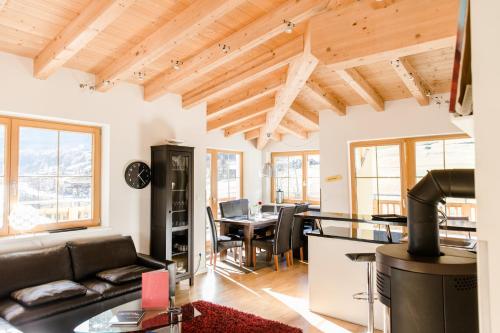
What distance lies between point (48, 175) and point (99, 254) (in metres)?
1.08

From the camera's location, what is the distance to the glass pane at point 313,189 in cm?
769

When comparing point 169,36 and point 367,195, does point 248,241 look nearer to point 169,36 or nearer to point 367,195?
point 367,195

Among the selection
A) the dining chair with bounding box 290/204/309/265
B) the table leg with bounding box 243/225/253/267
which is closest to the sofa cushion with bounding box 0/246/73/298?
the table leg with bounding box 243/225/253/267

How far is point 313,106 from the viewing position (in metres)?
6.38

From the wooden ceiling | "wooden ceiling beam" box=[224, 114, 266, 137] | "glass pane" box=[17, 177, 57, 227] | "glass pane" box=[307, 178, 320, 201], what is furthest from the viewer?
"glass pane" box=[307, 178, 320, 201]

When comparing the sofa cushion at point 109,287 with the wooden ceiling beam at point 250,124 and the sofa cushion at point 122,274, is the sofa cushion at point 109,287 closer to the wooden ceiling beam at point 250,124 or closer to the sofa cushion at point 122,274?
the sofa cushion at point 122,274

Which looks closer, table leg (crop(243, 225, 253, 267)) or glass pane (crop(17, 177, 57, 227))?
glass pane (crop(17, 177, 57, 227))

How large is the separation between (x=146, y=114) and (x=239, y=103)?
155 cm

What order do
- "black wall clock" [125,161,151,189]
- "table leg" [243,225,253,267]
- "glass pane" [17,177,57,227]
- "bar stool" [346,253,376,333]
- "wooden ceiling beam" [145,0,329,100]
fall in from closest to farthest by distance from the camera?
"bar stool" [346,253,376,333] < "wooden ceiling beam" [145,0,329,100] < "glass pane" [17,177,57,227] < "black wall clock" [125,161,151,189] < "table leg" [243,225,253,267]

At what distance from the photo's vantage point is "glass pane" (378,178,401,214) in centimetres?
541

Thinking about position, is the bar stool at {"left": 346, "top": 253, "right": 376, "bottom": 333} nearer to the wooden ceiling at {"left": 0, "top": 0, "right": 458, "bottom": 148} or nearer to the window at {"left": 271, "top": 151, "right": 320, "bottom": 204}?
the wooden ceiling at {"left": 0, "top": 0, "right": 458, "bottom": 148}

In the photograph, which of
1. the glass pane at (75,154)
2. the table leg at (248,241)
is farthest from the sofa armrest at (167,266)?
the table leg at (248,241)

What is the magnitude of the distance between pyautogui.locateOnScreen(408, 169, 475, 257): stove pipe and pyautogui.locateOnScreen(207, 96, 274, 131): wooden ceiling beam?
15.1ft

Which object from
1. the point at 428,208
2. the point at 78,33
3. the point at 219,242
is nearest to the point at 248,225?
the point at 219,242
